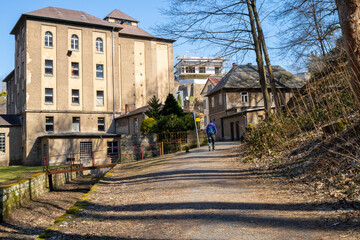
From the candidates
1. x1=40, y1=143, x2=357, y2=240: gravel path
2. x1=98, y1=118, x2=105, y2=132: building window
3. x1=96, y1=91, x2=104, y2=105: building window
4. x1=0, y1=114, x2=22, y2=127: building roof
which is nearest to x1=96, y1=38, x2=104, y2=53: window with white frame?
x1=96, y1=91, x2=104, y2=105: building window

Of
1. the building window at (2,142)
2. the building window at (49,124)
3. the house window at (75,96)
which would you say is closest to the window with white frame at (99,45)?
the house window at (75,96)

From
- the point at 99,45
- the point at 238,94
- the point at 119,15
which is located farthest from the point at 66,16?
the point at 238,94

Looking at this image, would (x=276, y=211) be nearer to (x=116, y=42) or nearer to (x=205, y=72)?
(x=116, y=42)

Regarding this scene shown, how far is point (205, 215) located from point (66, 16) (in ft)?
125

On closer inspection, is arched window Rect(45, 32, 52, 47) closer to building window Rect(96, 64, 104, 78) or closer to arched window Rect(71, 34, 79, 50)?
arched window Rect(71, 34, 79, 50)

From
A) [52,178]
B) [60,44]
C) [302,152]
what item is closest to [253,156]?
[302,152]

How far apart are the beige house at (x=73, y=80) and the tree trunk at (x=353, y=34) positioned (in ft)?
94.1

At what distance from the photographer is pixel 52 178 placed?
19328 mm

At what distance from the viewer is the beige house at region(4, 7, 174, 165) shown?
34.2 meters

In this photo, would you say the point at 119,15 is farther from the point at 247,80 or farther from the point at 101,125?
the point at 247,80

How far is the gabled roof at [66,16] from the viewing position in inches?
1414

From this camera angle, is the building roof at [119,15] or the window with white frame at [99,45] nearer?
the window with white frame at [99,45]

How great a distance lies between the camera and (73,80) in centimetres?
3716

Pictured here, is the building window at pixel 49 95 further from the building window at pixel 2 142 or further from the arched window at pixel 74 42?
the building window at pixel 2 142
